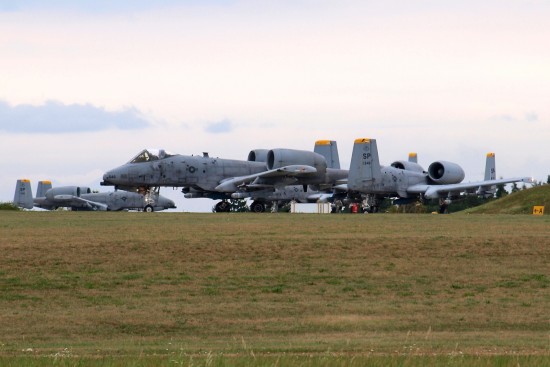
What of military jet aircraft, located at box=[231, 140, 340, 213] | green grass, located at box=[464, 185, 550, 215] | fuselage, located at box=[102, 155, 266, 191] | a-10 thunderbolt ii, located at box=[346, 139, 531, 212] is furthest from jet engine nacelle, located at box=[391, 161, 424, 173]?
fuselage, located at box=[102, 155, 266, 191]

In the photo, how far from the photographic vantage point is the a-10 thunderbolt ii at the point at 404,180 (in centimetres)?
7700

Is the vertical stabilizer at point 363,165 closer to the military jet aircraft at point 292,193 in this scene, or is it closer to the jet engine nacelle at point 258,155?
the military jet aircraft at point 292,193

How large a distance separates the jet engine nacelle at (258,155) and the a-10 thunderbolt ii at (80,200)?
4935 centimetres

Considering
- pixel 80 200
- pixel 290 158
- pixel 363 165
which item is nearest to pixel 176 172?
pixel 290 158

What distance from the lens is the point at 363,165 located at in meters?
77.2

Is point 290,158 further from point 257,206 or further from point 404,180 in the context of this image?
point 404,180

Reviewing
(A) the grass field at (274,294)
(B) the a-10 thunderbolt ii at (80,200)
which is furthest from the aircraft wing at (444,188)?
(B) the a-10 thunderbolt ii at (80,200)

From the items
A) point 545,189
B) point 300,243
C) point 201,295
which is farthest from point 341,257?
point 545,189

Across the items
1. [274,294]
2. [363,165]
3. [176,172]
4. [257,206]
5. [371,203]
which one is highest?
[363,165]

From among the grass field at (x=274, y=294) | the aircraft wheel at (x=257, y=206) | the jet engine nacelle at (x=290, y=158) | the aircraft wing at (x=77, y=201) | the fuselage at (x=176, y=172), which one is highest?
the jet engine nacelle at (x=290, y=158)

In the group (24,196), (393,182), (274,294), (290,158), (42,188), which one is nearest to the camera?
(274,294)

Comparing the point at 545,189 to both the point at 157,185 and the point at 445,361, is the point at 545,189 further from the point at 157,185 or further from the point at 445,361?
the point at 445,361

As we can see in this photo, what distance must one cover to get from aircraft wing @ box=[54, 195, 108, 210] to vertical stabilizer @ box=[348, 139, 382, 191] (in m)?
56.6

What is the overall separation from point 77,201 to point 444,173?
59737 millimetres
